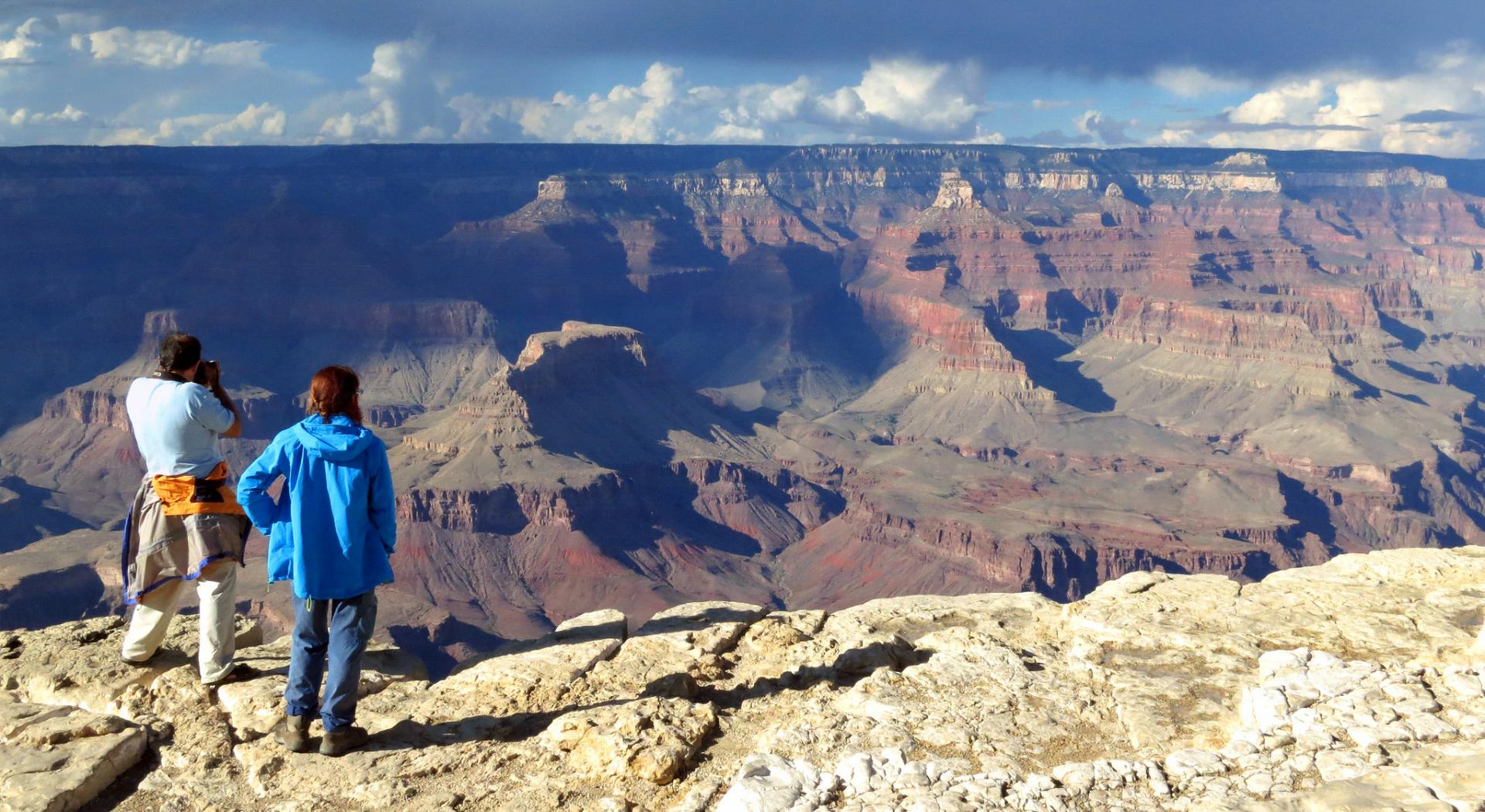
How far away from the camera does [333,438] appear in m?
8.34

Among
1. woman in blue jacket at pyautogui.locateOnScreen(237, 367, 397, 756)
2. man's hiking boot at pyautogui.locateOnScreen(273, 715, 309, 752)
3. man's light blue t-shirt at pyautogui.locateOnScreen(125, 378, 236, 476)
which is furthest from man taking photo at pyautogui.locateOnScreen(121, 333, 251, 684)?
man's hiking boot at pyautogui.locateOnScreen(273, 715, 309, 752)

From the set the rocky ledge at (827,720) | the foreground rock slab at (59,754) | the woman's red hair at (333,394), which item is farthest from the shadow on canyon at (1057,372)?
the foreground rock slab at (59,754)

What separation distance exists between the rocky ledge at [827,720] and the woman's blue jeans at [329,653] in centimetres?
37

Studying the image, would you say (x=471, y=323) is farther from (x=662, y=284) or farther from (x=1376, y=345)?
(x=1376, y=345)

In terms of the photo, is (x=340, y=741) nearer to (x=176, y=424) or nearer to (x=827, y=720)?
(x=176, y=424)

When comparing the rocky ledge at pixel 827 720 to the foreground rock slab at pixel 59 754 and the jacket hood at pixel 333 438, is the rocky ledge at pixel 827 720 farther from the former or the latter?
the jacket hood at pixel 333 438

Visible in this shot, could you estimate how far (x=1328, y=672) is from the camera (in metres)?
9.38

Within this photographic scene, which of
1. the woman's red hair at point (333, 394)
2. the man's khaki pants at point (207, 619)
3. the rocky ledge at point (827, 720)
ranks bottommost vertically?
the rocky ledge at point (827, 720)

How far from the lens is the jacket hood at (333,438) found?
8.31 meters

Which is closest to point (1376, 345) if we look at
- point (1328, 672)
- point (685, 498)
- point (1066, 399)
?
point (1066, 399)

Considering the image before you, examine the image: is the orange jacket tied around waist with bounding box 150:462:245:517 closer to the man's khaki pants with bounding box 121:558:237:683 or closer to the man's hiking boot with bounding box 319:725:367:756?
the man's khaki pants with bounding box 121:558:237:683

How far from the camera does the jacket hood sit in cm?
831

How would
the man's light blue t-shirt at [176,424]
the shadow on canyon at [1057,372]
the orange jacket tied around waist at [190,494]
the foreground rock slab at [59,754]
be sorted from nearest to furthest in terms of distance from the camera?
the foreground rock slab at [59,754]
the man's light blue t-shirt at [176,424]
the orange jacket tied around waist at [190,494]
the shadow on canyon at [1057,372]

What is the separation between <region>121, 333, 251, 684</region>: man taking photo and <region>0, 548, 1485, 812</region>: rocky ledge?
20.1 inches
